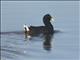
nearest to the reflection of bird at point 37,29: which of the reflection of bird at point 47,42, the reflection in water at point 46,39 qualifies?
the reflection in water at point 46,39

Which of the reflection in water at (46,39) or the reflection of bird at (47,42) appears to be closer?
the reflection of bird at (47,42)

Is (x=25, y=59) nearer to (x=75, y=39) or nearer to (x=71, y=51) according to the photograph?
(x=71, y=51)

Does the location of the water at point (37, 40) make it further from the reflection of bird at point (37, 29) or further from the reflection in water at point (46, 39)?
the reflection of bird at point (37, 29)

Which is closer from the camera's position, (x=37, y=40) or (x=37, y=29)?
(x=37, y=40)

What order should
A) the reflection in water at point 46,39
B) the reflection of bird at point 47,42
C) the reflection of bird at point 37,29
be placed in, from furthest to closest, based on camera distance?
the reflection of bird at point 37,29 < the reflection in water at point 46,39 < the reflection of bird at point 47,42

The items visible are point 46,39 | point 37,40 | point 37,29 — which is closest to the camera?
point 37,40

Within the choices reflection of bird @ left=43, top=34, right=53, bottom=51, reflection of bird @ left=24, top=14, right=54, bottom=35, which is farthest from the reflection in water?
reflection of bird @ left=24, top=14, right=54, bottom=35

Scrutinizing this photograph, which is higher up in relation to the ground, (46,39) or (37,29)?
(37,29)

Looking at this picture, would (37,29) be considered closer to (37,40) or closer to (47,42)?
(37,40)

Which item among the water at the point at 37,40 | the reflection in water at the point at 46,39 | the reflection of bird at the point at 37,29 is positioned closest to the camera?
the water at the point at 37,40

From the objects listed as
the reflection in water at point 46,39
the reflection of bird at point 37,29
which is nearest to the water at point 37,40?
the reflection in water at point 46,39

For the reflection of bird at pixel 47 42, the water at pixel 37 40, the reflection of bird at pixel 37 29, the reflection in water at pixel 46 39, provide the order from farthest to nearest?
the reflection of bird at pixel 37 29 → the reflection in water at pixel 46 39 → the reflection of bird at pixel 47 42 → the water at pixel 37 40

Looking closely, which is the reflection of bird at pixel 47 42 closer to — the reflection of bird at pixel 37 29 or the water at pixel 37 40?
the water at pixel 37 40

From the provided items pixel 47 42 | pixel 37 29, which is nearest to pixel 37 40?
pixel 47 42
